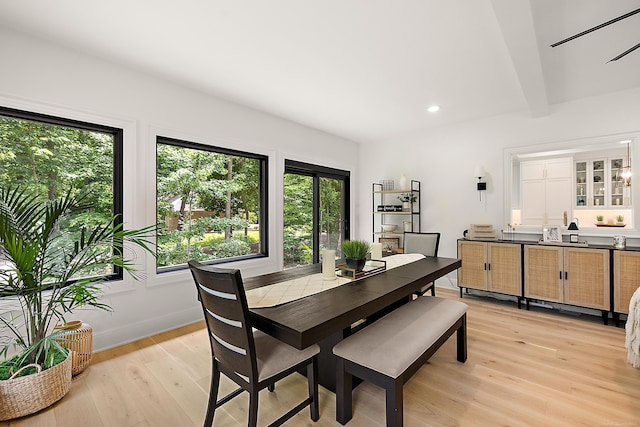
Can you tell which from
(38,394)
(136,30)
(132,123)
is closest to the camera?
(38,394)

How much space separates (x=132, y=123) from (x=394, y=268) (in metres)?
2.68

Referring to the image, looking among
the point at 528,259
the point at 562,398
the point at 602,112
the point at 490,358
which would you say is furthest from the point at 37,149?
the point at 602,112

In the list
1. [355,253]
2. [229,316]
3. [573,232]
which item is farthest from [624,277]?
[229,316]

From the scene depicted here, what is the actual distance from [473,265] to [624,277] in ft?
4.54

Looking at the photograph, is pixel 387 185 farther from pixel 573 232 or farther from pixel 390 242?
pixel 573 232

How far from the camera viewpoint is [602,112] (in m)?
3.41

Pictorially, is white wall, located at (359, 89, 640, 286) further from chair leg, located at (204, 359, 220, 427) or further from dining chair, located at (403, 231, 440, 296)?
chair leg, located at (204, 359, 220, 427)

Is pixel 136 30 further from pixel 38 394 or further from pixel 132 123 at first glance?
pixel 38 394

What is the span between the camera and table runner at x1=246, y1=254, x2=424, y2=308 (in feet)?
5.43

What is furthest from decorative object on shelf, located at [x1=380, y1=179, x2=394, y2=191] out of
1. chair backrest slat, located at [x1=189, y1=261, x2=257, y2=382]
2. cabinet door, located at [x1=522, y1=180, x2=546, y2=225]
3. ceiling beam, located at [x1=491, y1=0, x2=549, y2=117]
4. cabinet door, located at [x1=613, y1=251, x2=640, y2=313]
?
chair backrest slat, located at [x1=189, y1=261, x2=257, y2=382]

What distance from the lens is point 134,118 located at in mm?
2750

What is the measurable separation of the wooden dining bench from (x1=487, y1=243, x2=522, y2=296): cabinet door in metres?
2.04

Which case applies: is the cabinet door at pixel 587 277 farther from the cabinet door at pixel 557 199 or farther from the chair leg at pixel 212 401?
the chair leg at pixel 212 401

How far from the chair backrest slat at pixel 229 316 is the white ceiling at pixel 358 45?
1704 mm
